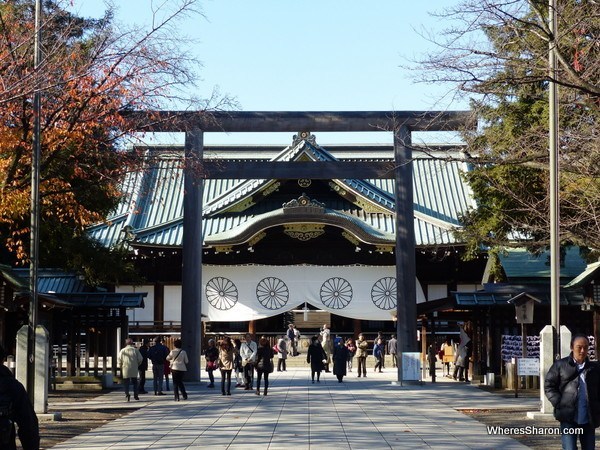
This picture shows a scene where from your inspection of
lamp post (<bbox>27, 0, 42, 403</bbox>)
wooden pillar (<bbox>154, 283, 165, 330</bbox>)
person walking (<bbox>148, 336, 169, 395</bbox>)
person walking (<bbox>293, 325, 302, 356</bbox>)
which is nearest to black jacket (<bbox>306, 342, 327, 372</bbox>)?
person walking (<bbox>148, 336, 169, 395</bbox>)

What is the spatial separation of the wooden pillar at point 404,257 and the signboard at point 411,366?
14 centimetres

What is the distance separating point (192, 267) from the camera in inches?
973

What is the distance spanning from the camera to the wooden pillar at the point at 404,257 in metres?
24.4

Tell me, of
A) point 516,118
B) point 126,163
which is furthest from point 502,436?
point 516,118

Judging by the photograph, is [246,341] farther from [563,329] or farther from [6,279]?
[563,329]

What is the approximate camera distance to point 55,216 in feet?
73.7

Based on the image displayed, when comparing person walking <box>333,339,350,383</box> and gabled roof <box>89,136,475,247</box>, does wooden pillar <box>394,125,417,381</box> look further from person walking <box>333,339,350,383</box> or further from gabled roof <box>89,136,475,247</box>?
gabled roof <box>89,136,475,247</box>

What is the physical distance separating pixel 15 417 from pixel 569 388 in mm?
4962

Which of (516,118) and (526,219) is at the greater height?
(516,118)

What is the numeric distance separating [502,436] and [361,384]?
1204 centimetres

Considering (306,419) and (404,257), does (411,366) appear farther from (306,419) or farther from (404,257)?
(306,419)

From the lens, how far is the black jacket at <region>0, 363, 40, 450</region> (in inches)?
288

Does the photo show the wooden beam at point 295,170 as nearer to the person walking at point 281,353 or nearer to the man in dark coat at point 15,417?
the person walking at point 281,353

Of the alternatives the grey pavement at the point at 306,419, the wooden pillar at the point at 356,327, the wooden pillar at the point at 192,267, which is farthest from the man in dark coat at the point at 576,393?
the wooden pillar at the point at 356,327
